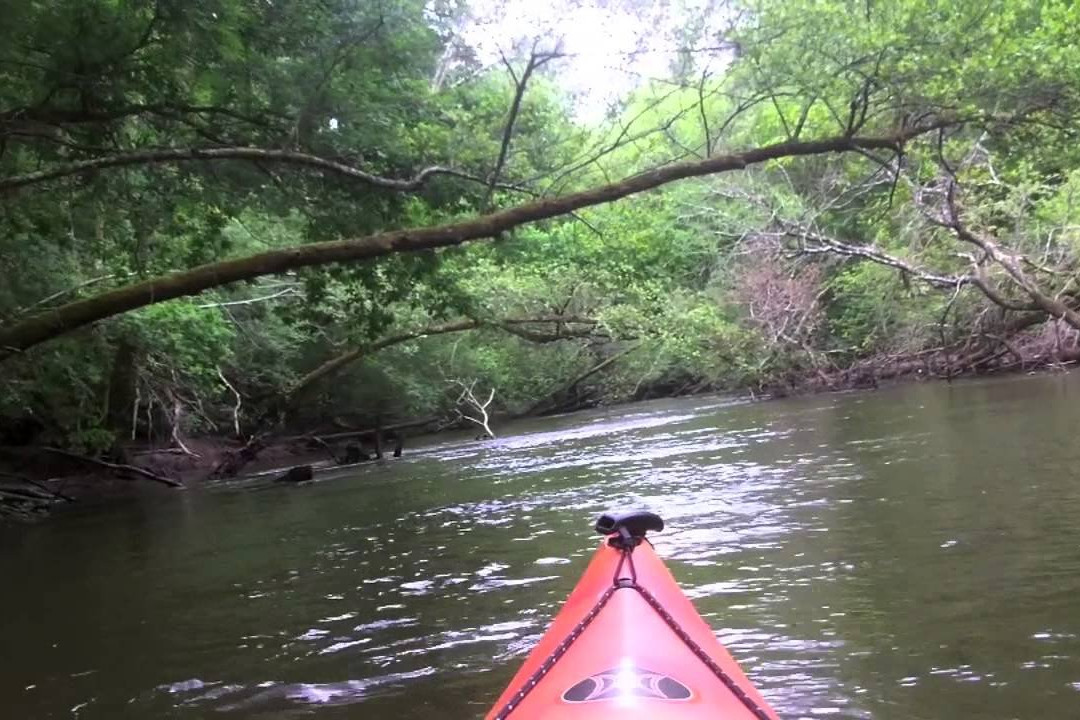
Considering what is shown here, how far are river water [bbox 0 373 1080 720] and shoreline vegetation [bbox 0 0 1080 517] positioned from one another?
95.1 inches

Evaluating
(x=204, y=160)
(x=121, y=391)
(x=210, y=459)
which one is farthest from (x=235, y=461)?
(x=204, y=160)

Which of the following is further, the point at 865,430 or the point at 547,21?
the point at 865,430

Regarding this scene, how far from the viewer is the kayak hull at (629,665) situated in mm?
2430

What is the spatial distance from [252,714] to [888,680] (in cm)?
262

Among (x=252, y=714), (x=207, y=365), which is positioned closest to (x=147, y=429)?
(x=207, y=365)

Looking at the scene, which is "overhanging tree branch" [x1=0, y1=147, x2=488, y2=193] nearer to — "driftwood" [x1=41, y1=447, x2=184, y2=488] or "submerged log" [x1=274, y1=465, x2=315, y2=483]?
"submerged log" [x1=274, y1=465, x2=315, y2=483]

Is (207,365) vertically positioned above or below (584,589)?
above

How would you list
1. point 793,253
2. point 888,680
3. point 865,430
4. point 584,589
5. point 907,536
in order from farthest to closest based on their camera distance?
point 793,253 → point 865,430 → point 907,536 → point 888,680 → point 584,589

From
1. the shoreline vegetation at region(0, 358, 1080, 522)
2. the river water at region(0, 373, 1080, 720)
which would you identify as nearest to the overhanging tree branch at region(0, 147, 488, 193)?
the river water at region(0, 373, 1080, 720)

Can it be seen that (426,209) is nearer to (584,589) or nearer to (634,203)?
(634,203)

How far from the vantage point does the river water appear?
13.5 ft

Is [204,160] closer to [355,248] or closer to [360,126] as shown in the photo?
[360,126]

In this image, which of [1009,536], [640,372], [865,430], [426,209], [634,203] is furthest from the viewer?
[640,372]

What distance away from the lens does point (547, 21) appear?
764 centimetres
